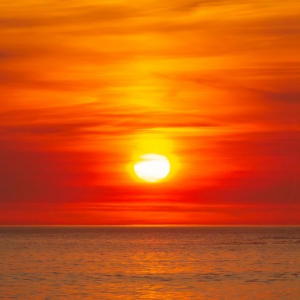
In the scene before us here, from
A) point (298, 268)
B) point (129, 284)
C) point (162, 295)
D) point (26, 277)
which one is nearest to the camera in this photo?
point (162, 295)

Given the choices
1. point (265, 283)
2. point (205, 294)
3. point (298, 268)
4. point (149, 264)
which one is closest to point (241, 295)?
point (205, 294)

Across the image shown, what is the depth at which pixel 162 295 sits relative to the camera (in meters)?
48.0

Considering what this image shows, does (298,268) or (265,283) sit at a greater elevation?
(298,268)

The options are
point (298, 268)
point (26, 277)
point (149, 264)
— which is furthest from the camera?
point (149, 264)

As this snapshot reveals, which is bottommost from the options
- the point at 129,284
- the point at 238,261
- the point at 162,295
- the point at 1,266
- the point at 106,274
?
the point at 162,295

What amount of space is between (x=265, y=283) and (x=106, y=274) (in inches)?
619

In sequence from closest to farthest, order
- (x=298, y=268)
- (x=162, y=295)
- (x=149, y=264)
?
(x=162, y=295) < (x=298, y=268) < (x=149, y=264)

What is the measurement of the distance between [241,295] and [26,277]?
68.7 ft

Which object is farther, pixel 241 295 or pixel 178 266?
pixel 178 266

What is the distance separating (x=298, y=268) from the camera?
70.6 meters

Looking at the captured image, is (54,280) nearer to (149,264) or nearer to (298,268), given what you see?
(149,264)

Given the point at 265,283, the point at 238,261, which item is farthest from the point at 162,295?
the point at 238,261

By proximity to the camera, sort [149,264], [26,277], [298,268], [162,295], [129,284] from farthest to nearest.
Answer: [149,264] < [298,268] < [26,277] < [129,284] < [162,295]

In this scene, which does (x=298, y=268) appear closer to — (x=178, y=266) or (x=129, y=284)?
(x=178, y=266)
